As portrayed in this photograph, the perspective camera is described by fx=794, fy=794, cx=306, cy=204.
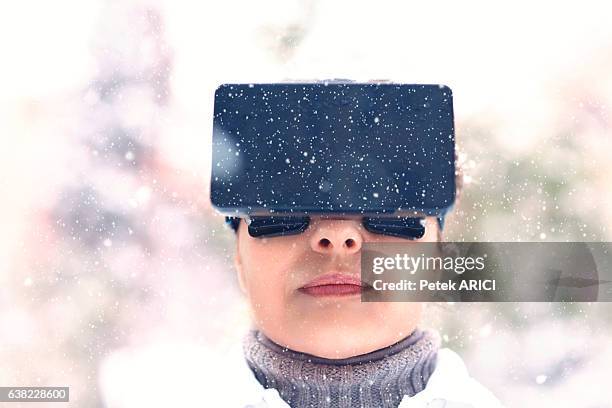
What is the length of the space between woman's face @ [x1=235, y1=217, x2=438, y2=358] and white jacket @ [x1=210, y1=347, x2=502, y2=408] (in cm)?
10

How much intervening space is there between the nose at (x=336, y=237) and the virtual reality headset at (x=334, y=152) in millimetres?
28

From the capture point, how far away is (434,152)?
4.15 ft

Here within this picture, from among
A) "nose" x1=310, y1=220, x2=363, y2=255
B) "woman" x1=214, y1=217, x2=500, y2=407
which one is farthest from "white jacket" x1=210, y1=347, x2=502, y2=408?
"nose" x1=310, y1=220, x2=363, y2=255

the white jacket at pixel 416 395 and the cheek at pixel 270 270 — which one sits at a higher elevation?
the cheek at pixel 270 270

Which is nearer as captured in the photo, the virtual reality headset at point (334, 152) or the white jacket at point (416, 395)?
the virtual reality headset at point (334, 152)

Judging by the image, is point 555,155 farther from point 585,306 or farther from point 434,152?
point 434,152

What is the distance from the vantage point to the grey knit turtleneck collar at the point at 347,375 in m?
1.35

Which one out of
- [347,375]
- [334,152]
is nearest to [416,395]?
[347,375]

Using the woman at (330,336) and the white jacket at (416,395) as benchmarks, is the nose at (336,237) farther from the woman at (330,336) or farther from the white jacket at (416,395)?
the white jacket at (416,395)

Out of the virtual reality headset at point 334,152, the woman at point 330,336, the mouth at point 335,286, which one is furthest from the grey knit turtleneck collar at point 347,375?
the virtual reality headset at point 334,152

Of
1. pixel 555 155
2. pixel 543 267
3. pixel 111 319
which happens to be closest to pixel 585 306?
pixel 555 155

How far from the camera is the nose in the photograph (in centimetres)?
129

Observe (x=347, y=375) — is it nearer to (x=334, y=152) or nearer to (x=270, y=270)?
(x=270, y=270)

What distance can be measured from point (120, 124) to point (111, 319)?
1.68ft
